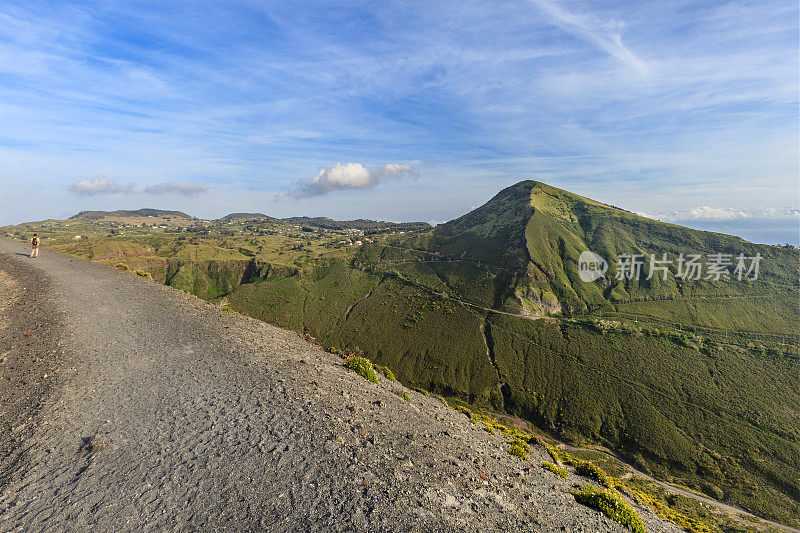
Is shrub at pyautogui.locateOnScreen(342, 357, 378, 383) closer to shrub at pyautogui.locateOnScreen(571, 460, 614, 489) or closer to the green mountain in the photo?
shrub at pyautogui.locateOnScreen(571, 460, 614, 489)

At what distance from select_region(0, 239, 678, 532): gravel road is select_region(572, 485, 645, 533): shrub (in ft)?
2.18

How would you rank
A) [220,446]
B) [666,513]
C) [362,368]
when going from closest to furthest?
[220,446] < [362,368] < [666,513]

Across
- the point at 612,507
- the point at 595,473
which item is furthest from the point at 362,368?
the point at 595,473

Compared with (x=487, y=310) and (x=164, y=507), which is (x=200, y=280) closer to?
(x=487, y=310)

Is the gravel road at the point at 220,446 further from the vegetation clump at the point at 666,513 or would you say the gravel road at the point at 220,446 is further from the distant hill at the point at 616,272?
the distant hill at the point at 616,272

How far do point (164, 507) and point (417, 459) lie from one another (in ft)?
27.8

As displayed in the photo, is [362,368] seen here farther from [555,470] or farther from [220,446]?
[555,470]

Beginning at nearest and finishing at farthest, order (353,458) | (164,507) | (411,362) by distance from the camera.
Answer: (164,507) < (353,458) < (411,362)

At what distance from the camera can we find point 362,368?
949 inches

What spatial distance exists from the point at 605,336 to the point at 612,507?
5376 inches

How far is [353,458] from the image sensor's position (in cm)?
1149

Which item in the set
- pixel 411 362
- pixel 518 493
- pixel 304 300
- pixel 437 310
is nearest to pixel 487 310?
pixel 437 310

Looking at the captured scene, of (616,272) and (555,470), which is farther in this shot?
(616,272)

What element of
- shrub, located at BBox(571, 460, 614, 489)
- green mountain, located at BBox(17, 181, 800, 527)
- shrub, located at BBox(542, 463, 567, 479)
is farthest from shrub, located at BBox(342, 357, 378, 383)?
green mountain, located at BBox(17, 181, 800, 527)
